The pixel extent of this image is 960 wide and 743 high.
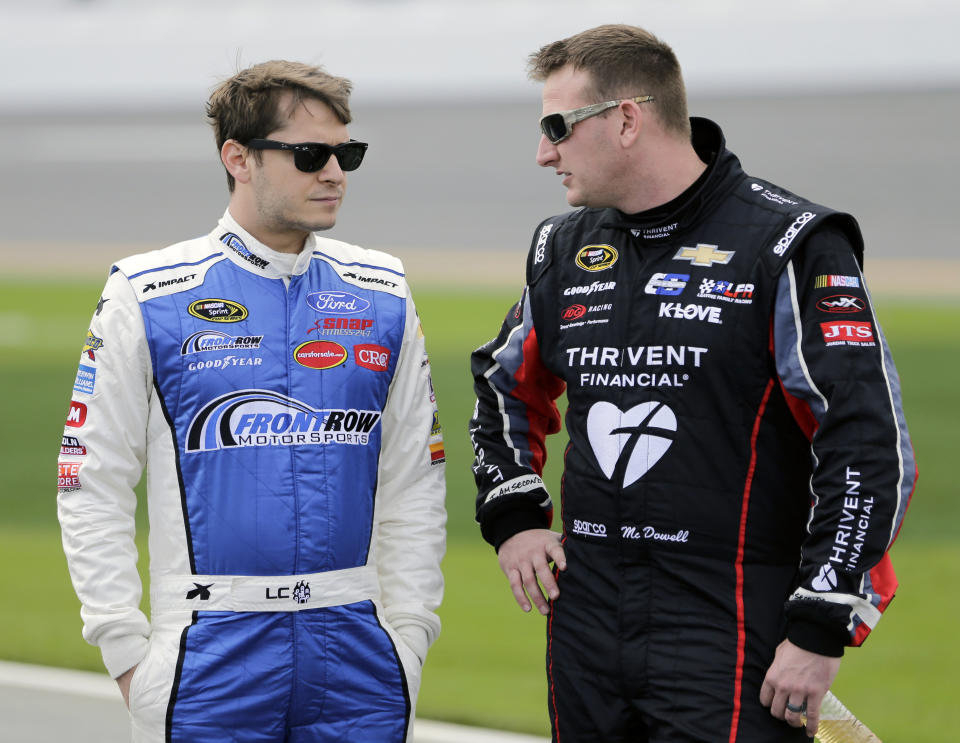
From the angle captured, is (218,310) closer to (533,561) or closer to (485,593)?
(533,561)

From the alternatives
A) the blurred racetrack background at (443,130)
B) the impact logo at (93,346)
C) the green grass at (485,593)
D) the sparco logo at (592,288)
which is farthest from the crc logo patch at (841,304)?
the blurred racetrack background at (443,130)

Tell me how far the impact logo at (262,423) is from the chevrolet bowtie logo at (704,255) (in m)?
0.72

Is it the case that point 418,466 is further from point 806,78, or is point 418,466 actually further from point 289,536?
point 806,78

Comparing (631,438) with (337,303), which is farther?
(337,303)

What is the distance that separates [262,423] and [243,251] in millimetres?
361

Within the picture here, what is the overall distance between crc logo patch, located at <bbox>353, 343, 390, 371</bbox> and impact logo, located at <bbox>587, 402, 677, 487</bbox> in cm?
46

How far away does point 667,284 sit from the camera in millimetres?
2439

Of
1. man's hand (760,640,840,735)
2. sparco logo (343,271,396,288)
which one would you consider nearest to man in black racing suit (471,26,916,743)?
man's hand (760,640,840,735)

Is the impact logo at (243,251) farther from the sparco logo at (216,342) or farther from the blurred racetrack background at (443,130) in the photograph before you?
the blurred racetrack background at (443,130)

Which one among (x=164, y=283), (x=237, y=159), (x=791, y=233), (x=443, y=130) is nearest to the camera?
(x=791, y=233)

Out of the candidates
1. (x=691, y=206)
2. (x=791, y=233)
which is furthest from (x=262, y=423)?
(x=791, y=233)

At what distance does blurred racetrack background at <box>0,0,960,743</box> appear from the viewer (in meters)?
20.4

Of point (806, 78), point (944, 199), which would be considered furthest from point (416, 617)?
point (806, 78)

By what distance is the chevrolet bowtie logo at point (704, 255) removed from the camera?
240 centimetres
